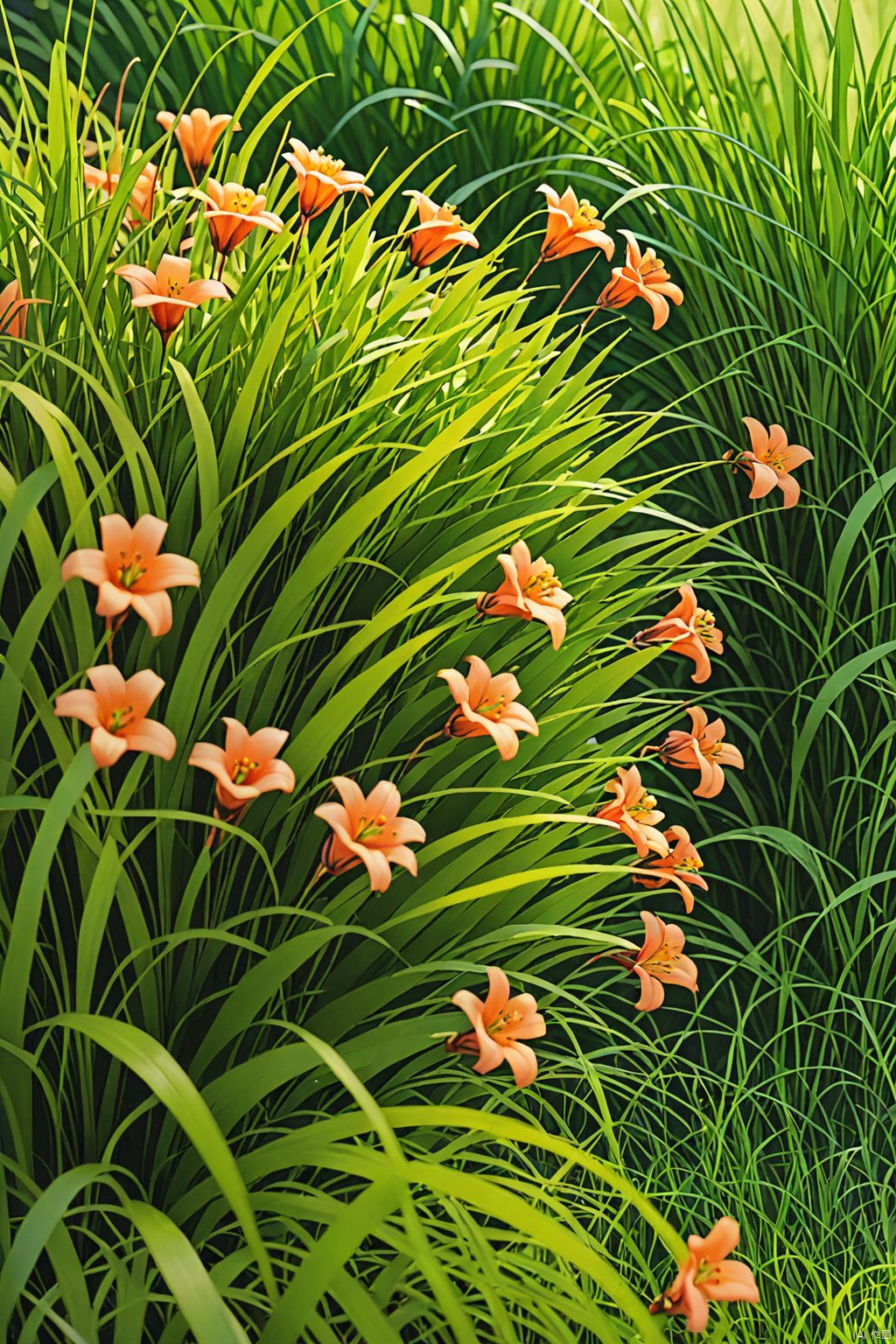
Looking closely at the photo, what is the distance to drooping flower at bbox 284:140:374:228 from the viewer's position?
108cm

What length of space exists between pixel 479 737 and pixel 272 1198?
0.41 meters

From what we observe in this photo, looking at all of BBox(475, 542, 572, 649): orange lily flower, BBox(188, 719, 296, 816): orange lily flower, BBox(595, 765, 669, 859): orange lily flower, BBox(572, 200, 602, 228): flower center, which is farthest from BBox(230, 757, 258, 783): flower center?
BBox(572, 200, 602, 228): flower center

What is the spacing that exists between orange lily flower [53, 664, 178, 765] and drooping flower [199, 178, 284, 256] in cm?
46

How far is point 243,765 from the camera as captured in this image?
809 mm

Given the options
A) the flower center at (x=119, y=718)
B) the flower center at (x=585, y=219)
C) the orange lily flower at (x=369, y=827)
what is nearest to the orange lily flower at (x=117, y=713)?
the flower center at (x=119, y=718)

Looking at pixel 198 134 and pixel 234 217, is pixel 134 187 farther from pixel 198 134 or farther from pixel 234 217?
pixel 234 217

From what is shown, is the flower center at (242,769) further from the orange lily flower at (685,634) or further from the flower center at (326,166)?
the flower center at (326,166)

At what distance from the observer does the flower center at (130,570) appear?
75 centimetres

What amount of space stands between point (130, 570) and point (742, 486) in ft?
3.73

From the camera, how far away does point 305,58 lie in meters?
1.90

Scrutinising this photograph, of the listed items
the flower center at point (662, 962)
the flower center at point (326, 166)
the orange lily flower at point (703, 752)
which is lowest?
the flower center at point (662, 962)

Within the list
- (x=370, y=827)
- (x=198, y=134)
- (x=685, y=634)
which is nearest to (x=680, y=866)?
(x=685, y=634)

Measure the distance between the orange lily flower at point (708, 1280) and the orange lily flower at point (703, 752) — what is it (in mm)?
480

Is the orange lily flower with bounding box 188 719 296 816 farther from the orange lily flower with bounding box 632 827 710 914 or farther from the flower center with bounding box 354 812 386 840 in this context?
the orange lily flower with bounding box 632 827 710 914
